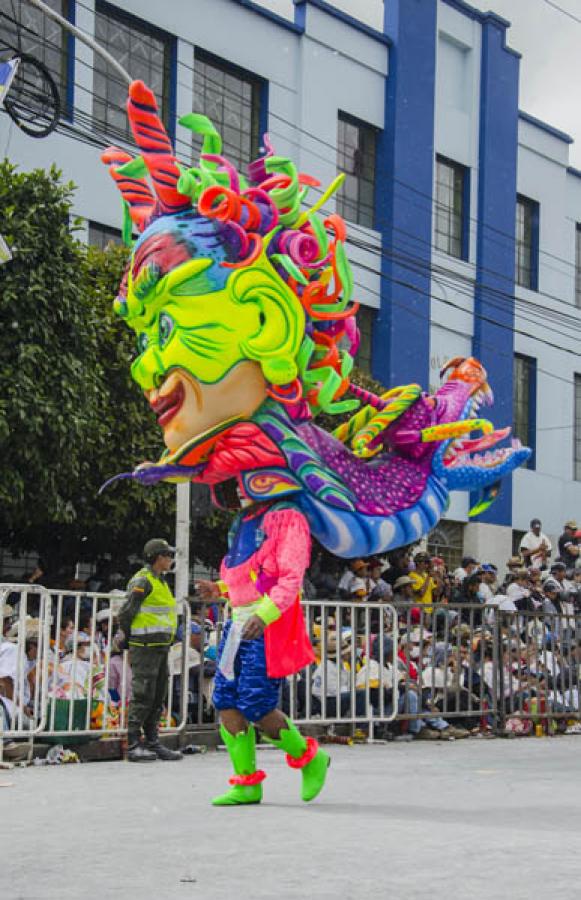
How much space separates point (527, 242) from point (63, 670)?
67.0ft

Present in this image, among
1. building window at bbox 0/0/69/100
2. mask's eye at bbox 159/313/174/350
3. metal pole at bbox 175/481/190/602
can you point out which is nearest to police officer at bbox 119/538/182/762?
metal pole at bbox 175/481/190/602

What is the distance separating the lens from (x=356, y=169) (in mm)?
24469

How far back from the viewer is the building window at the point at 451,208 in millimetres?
26359

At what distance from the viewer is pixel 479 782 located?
855cm

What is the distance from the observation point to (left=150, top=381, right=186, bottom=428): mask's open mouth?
23.5 ft

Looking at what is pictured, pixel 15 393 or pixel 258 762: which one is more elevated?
pixel 15 393

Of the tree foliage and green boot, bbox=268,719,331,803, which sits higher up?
the tree foliage

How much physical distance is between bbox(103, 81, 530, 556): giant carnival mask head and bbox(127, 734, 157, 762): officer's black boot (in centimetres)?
330

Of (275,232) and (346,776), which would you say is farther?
(346,776)

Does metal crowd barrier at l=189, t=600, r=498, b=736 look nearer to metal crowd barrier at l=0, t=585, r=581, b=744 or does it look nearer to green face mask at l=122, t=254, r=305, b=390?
metal crowd barrier at l=0, t=585, r=581, b=744

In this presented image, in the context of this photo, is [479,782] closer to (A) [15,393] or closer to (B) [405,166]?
(A) [15,393]

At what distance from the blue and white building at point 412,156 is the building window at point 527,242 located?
3cm

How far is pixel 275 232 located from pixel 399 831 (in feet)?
10.5

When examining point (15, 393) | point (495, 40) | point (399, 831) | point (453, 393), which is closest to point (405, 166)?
point (495, 40)
